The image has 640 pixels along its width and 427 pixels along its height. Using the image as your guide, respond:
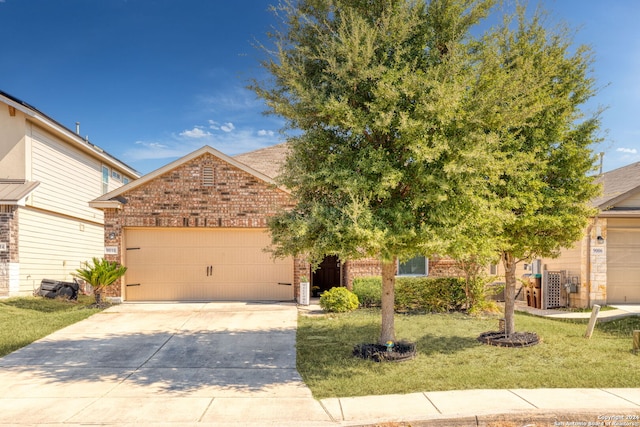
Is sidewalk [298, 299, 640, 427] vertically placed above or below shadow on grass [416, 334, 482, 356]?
above

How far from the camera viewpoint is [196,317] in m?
12.0

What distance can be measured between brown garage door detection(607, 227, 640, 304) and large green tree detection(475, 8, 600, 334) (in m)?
6.76

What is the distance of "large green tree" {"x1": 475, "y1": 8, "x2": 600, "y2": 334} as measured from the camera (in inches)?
327

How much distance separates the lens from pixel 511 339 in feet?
29.6

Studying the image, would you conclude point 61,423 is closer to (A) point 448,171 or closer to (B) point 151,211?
(A) point 448,171

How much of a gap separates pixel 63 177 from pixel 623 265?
66.7ft

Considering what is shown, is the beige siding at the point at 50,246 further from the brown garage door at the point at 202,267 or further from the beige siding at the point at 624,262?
the beige siding at the point at 624,262

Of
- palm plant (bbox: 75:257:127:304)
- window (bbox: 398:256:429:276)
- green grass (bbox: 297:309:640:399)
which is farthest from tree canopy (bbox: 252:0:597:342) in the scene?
palm plant (bbox: 75:257:127:304)

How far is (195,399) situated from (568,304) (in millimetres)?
12949

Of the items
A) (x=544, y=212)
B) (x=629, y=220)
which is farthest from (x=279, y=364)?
(x=629, y=220)

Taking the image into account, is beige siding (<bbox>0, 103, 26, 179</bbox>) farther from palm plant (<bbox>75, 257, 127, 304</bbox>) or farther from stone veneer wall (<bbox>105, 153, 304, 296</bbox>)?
palm plant (<bbox>75, 257, 127, 304</bbox>)

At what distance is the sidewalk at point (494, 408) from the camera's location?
5188mm

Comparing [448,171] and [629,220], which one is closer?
[448,171]

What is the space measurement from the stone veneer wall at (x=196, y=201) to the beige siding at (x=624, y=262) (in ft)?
35.0
